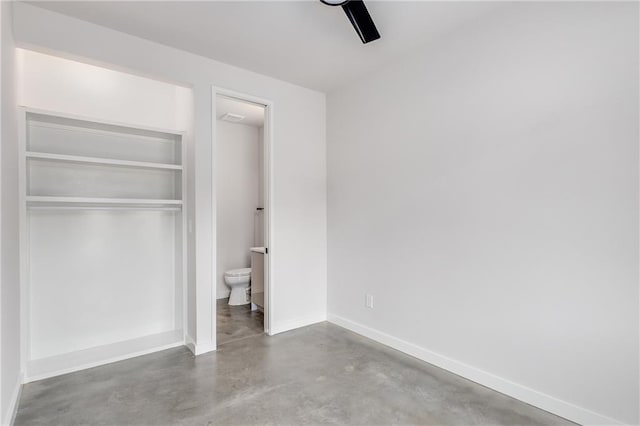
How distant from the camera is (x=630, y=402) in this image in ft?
5.91

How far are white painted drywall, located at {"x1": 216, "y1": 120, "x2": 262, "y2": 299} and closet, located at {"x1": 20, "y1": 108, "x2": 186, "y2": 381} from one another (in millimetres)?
1587

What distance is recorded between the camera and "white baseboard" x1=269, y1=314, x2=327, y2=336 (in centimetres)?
353

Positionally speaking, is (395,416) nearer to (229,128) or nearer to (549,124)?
(549,124)

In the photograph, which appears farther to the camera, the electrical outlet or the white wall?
the electrical outlet

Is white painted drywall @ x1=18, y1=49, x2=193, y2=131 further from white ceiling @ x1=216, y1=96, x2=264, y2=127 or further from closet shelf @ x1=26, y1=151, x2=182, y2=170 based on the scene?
white ceiling @ x1=216, y1=96, x2=264, y2=127

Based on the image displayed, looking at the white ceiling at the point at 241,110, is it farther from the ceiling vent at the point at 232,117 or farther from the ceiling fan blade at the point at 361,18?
the ceiling fan blade at the point at 361,18

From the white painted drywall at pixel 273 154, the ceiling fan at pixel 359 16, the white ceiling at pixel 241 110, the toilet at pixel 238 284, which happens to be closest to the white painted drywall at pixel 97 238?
the white painted drywall at pixel 273 154

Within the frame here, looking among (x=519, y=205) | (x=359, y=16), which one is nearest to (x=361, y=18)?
(x=359, y=16)

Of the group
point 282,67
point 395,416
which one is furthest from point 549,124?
point 282,67

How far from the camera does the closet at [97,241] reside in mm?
2707

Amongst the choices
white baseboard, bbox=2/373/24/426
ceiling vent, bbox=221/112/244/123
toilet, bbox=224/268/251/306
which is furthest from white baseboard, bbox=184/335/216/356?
ceiling vent, bbox=221/112/244/123

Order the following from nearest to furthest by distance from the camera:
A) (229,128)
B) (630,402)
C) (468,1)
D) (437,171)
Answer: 1. (630,402)
2. (468,1)
3. (437,171)
4. (229,128)

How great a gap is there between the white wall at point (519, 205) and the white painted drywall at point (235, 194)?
8.43 ft

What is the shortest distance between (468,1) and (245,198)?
13.0 ft
